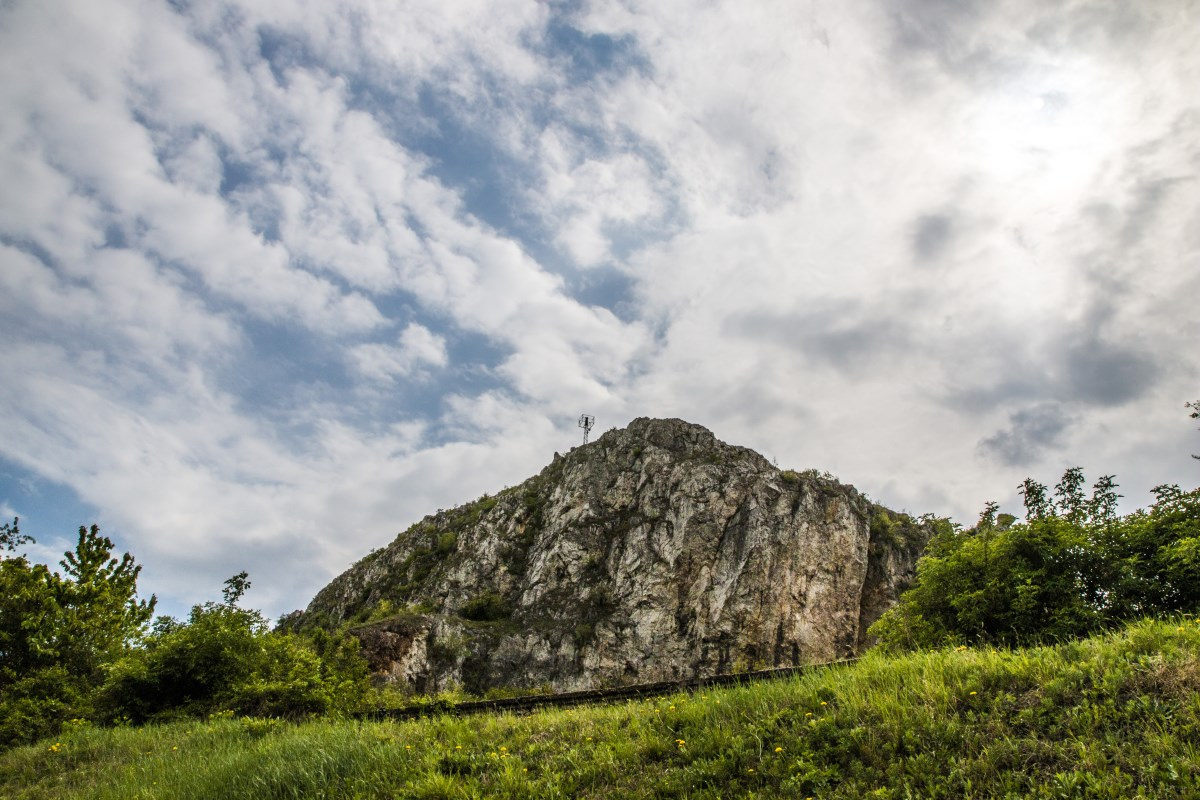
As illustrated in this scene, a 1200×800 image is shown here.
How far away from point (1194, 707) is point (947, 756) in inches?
93.4

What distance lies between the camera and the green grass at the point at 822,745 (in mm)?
6410

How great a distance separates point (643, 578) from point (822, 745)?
4814cm

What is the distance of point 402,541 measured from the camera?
7281cm

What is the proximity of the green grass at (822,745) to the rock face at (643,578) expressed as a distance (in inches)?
1329

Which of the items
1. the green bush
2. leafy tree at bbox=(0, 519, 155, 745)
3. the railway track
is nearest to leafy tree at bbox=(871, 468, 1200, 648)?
the railway track

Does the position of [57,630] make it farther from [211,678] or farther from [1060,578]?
[1060,578]

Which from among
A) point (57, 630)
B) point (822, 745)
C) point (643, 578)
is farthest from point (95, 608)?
point (643, 578)

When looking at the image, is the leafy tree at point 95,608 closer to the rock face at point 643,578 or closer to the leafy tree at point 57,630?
the leafy tree at point 57,630

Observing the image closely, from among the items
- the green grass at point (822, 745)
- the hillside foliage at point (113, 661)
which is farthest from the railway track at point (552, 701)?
the hillside foliage at point (113, 661)

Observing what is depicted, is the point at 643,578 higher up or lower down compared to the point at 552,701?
higher up

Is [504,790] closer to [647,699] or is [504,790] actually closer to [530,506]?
[647,699]

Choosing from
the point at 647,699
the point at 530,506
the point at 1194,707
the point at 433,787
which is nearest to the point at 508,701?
the point at 647,699

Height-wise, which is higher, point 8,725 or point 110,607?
point 110,607

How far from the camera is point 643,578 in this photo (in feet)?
179
